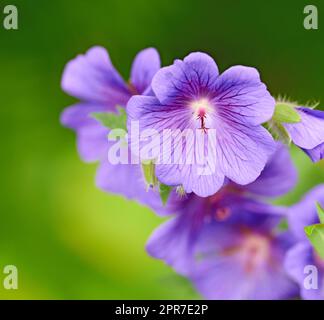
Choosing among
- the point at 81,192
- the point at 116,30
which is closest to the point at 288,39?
the point at 116,30

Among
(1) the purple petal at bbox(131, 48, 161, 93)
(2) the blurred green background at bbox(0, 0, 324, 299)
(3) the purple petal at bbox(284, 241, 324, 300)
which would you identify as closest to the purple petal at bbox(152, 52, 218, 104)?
(1) the purple petal at bbox(131, 48, 161, 93)

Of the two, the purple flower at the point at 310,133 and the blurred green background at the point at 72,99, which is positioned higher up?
the blurred green background at the point at 72,99

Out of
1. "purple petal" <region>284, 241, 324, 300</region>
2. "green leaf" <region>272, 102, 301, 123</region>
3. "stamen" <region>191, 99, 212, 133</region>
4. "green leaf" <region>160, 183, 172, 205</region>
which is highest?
"stamen" <region>191, 99, 212, 133</region>

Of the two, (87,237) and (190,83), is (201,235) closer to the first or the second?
(190,83)

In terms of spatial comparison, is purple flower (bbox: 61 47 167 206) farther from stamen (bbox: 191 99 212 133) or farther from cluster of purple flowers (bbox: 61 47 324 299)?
stamen (bbox: 191 99 212 133)

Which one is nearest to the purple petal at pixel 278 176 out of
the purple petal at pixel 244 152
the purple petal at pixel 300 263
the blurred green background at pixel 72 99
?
the purple petal at pixel 300 263

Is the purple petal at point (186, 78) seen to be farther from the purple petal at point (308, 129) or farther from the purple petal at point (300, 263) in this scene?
the purple petal at point (300, 263)
